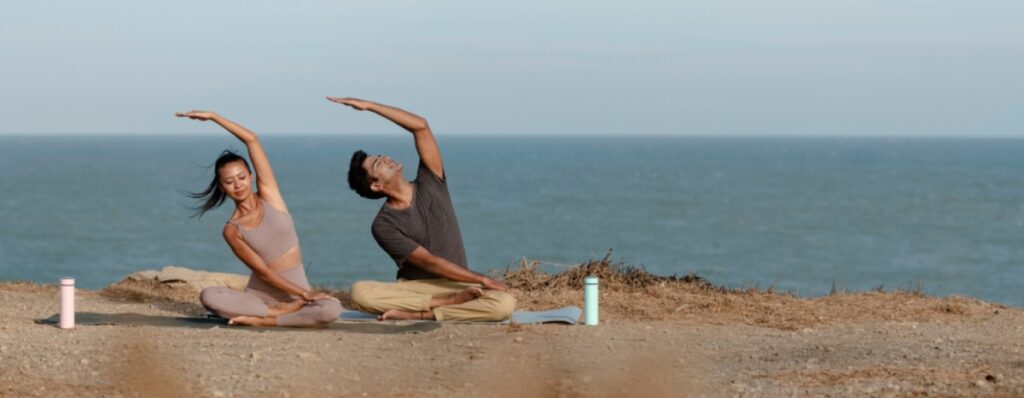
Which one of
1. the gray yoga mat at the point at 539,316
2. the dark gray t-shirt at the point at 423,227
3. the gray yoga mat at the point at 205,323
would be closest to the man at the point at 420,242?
the dark gray t-shirt at the point at 423,227

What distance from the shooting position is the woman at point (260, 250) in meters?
10.1

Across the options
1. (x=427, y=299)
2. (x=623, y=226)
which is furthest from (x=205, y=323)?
(x=623, y=226)

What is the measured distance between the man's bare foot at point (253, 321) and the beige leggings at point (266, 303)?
0.03m

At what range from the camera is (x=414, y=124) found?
10.4 metres

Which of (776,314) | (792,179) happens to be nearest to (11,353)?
(776,314)

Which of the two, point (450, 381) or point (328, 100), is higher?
point (328, 100)

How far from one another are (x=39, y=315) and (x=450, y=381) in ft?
14.1

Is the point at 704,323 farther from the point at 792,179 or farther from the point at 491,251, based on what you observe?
the point at 792,179

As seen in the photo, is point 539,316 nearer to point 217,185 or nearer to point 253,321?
point 253,321

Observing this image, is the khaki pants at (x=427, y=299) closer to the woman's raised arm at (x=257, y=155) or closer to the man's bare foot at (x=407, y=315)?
the man's bare foot at (x=407, y=315)

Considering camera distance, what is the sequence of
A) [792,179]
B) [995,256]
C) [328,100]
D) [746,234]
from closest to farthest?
1. [328,100]
2. [995,256]
3. [746,234]
4. [792,179]

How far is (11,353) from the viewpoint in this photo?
888cm

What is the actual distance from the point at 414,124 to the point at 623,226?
60356mm

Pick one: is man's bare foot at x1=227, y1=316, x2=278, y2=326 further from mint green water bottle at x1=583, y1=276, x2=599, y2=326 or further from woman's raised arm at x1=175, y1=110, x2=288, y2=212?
mint green water bottle at x1=583, y1=276, x2=599, y2=326
